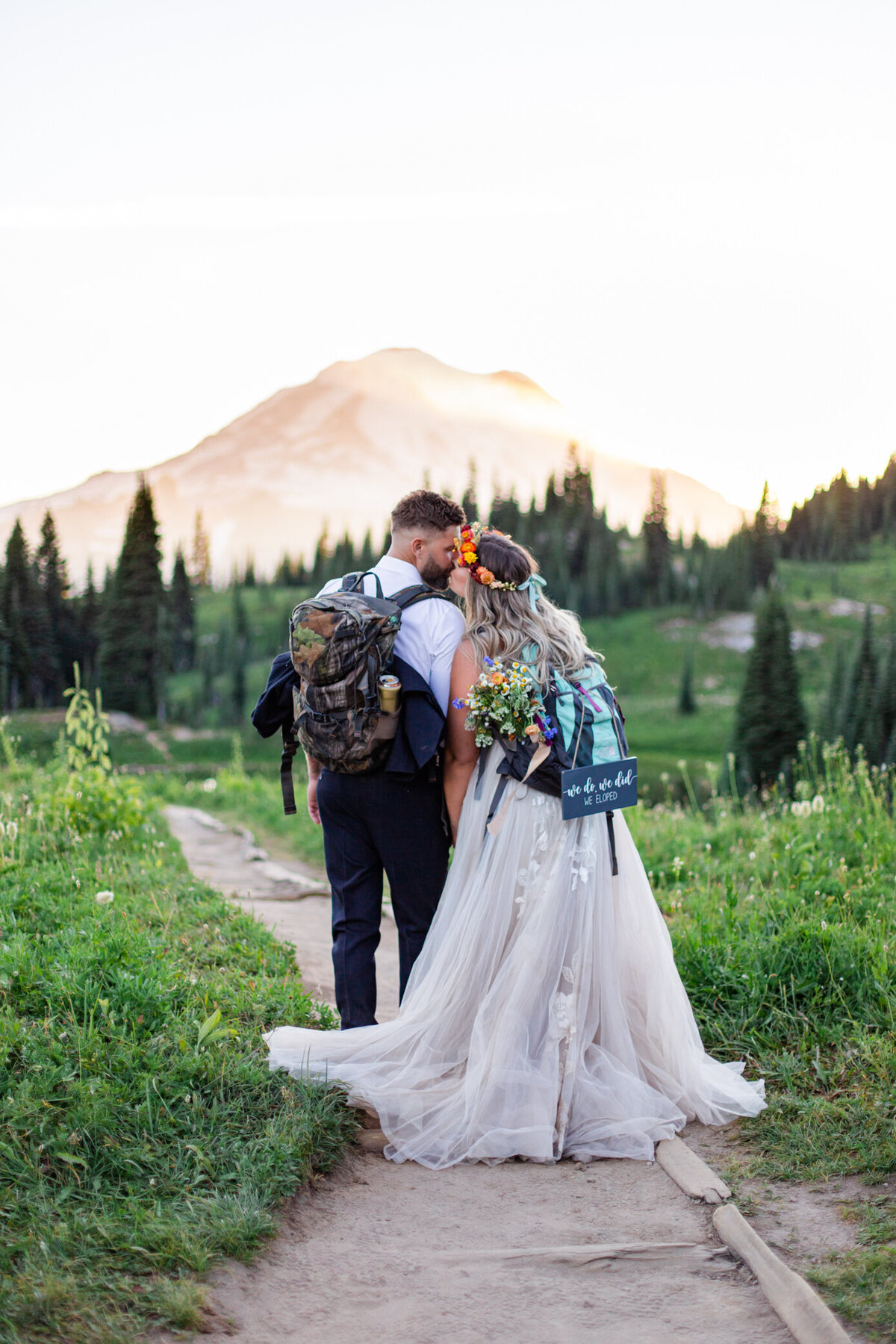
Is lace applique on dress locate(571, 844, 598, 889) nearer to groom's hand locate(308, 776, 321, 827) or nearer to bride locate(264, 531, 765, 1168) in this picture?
bride locate(264, 531, 765, 1168)

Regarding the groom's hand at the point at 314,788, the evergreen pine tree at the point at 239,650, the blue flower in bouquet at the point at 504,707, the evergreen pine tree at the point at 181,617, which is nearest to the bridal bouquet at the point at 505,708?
the blue flower in bouquet at the point at 504,707

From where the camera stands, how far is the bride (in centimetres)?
382

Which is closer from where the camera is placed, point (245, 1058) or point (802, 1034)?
point (245, 1058)

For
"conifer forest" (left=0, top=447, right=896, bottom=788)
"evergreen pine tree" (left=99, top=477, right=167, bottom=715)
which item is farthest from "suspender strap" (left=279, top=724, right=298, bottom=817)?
"evergreen pine tree" (left=99, top=477, right=167, bottom=715)

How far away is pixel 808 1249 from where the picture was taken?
3113 millimetres

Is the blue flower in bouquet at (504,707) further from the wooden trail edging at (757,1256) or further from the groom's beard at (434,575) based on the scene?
the wooden trail edging at (757,1256)

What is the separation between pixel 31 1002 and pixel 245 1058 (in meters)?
0.98

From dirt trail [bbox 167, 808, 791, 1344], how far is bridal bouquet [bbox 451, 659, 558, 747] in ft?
5.34

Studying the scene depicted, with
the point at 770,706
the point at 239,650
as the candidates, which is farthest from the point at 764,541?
the point at 239,650

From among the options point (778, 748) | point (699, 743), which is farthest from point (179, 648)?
point (699, 743)

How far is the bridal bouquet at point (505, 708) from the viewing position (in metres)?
3.91

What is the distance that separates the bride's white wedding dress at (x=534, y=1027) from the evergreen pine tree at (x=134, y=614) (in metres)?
34.8

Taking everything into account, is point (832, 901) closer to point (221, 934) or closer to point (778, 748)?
point (221, 934)

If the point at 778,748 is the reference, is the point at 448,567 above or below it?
above
